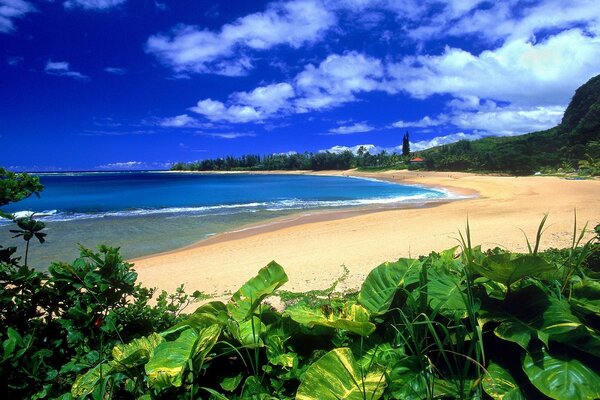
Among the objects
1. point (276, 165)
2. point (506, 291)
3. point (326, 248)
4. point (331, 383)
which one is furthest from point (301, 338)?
point (276, 165)

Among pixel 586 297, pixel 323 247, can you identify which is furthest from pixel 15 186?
pixel 323 247

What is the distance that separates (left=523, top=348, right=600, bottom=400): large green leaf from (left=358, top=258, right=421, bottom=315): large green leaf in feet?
1.81

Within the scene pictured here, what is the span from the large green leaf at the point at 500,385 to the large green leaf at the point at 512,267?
0.34 m

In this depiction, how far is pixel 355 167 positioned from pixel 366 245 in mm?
109680

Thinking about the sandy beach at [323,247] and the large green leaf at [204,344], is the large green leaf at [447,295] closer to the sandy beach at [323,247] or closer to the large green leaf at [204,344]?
the large green leaf at [204,344]

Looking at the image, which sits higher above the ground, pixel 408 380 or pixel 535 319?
pixel 535 319

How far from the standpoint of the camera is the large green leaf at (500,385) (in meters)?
1.19

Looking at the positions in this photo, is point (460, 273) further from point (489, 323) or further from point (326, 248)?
point (326, 248)

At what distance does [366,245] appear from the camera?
32.0 feet

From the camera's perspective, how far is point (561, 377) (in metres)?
1.14

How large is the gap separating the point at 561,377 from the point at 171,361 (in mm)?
1444

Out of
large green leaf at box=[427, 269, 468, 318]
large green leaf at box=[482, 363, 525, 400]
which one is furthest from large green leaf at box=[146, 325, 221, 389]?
large green leaf at box=[482, 363, 525, 400]

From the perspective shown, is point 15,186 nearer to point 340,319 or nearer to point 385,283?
point 340,319

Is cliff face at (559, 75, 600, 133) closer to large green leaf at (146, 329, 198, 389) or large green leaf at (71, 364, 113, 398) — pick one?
large green leaf at (146, 329, 198, 389)
